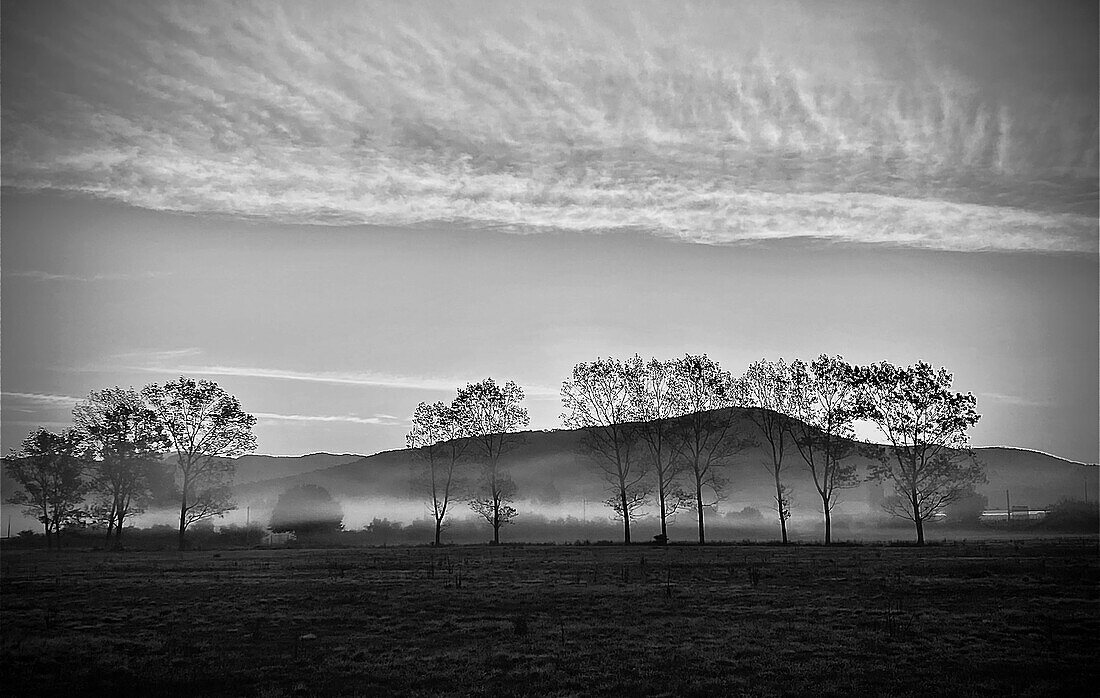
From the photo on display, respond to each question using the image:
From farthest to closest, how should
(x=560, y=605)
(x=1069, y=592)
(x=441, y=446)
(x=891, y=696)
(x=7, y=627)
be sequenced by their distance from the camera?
(x=441, y=446) → (x=1069, y=592) → (x=560, y=605) → (x=7, y=627) → (x=891, y=696)

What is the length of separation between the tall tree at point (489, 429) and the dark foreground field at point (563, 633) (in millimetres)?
43645

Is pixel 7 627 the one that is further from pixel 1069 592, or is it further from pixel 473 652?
pixel 1069 592

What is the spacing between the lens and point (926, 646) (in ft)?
75.1

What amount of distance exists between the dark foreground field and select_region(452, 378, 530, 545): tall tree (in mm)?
43645

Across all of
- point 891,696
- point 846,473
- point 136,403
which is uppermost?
point 136,403

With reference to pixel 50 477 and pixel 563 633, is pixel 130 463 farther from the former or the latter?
pixel 563 633

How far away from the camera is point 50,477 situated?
300ft

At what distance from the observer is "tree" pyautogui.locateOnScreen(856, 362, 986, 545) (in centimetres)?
7350

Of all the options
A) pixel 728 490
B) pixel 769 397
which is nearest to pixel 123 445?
pixel 769 397

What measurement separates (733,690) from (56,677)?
16189mm

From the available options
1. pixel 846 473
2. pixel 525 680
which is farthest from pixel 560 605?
pixel 846 473

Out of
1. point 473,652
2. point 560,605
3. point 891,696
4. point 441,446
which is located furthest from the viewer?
point 441,446

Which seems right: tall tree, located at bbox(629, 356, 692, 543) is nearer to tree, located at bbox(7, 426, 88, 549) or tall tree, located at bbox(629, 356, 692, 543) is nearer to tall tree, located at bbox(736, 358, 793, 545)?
tall tree, located at bbox(736, 358, 793, 545)

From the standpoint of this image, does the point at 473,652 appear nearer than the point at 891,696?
No
